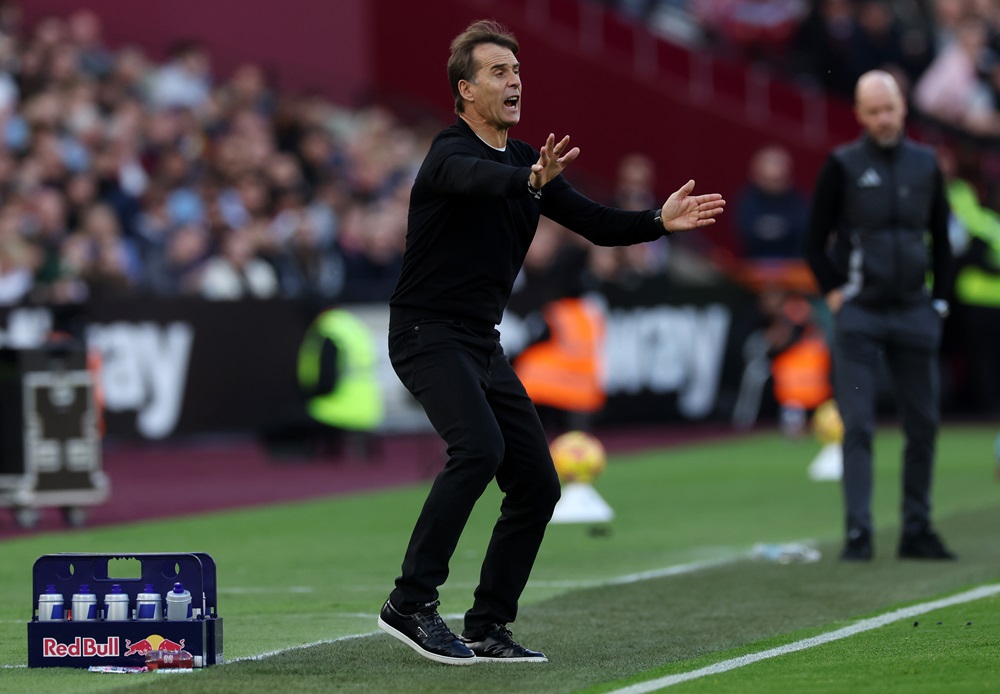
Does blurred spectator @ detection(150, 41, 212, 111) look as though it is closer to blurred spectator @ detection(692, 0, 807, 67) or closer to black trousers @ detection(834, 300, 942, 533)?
blurred spectator @ detection(692, 0, 807, 67)

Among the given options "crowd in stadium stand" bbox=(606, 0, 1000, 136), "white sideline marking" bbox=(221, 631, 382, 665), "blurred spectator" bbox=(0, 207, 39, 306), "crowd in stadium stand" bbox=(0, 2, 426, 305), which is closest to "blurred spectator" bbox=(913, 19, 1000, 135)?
"crowd in stadium stand" bbox=(606, 0, 1000, 136)

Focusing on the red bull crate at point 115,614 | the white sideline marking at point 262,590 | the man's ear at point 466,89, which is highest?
the man's ear at point 466,89

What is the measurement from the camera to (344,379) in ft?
63.9

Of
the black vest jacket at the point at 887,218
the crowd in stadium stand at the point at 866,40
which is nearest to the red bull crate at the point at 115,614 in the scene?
the black vest jacket at the point at 887,218

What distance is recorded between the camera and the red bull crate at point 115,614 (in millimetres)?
7629

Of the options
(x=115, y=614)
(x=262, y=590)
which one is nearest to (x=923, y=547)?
(x=262, y=590)

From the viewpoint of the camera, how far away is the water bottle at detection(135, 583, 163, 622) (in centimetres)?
762

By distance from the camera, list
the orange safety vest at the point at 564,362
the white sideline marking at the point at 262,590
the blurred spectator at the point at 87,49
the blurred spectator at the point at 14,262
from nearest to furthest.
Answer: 1. the white sideline marking at the point at 262,590
2. the orange safety vest at the point at 564,362
3. the blurred spectator at the point at 14,262
4. the blurred spectator at the point at 87,49

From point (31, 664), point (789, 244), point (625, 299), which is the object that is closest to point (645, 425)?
point (625, 299)

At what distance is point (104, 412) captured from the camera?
1980 centimetres

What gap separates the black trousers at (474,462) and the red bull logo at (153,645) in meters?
0.84

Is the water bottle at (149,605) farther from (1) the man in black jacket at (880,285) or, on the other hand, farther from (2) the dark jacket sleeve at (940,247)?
(2) the dark jacket sleeve at (940,247)

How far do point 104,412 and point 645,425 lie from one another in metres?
6.40

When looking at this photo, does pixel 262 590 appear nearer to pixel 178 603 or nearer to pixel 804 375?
pixel 178 603
